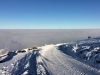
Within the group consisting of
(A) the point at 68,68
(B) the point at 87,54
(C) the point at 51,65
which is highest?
(A) the point at 68,68

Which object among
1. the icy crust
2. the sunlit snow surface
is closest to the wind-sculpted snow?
the sunlit snow surface

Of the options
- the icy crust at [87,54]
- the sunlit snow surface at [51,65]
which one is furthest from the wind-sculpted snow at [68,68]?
the icy crust at [87,54]

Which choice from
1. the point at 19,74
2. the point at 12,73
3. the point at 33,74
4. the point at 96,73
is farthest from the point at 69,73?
the point at 12,73

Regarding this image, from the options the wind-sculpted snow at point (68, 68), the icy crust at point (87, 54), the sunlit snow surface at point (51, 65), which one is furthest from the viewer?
the icy crust at point (87, 54)

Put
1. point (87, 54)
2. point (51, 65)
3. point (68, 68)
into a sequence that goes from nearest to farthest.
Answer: point (68, 68)
point (51, 65)
point (87, 54)

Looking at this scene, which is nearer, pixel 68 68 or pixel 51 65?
pixel 68 68

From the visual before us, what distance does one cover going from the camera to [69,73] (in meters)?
15.7

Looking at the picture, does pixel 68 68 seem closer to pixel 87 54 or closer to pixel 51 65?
pixel 51 65

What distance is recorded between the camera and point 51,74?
15.4 metres

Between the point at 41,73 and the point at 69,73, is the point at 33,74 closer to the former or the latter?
the point at 41,73

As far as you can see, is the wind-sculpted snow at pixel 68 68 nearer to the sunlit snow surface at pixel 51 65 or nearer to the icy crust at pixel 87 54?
the sunlit snow surface at pixel 51 65

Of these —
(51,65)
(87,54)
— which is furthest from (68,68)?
(87,54)

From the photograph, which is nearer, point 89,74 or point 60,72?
point 89,74

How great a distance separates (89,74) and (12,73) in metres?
9.29
